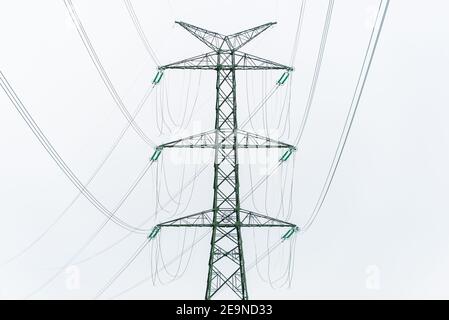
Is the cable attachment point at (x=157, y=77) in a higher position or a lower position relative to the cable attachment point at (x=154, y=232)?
higher

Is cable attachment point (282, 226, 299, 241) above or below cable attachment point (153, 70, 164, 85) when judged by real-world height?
below

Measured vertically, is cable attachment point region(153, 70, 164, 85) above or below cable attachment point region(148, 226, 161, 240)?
above

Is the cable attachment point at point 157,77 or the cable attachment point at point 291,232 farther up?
the cable attachment point at point 157,77

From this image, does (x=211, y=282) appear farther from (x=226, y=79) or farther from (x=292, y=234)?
(x=226, y=79)
